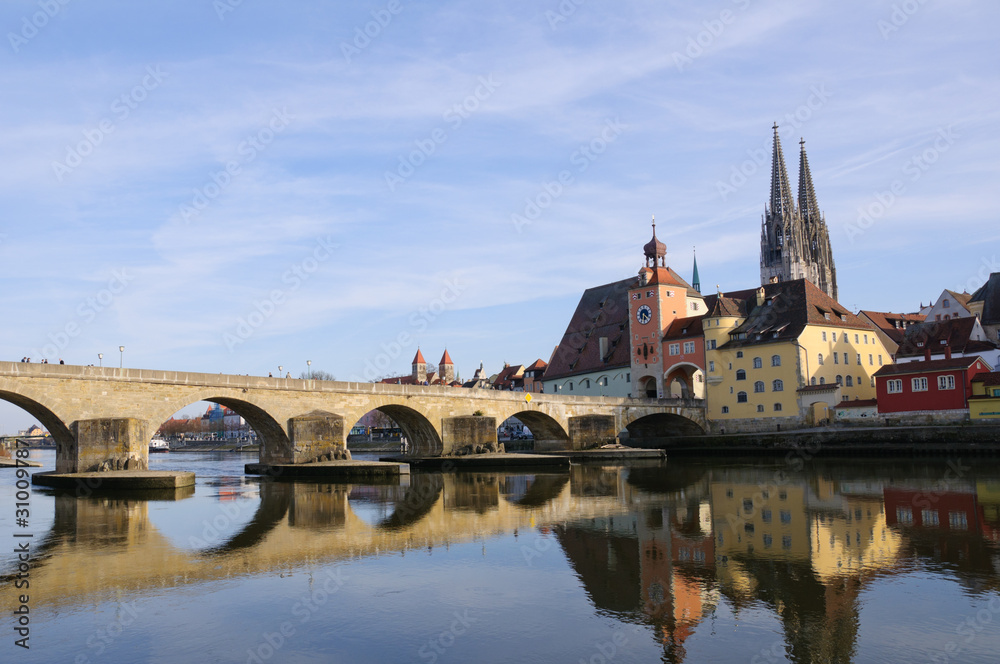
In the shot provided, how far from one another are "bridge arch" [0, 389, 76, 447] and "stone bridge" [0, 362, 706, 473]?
7cm

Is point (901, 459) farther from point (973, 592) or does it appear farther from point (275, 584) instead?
point (275, 584)

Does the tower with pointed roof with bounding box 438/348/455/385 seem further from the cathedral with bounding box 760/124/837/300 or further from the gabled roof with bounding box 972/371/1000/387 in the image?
the gabled roof with bounding box 972/371/1000/387

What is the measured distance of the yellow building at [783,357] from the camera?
185 feet

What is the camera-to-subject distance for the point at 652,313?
66.2 metres

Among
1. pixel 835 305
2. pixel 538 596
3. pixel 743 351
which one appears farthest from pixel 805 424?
pixel 538 596

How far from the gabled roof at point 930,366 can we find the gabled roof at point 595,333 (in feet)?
74.0

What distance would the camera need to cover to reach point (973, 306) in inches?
2547

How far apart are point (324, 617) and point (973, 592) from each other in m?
8.85

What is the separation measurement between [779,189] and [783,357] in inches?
2564

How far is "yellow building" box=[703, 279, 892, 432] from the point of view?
5628 centimetres

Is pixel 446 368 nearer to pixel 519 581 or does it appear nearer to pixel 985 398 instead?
pixel 985 398

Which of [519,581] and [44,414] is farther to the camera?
[44,414]

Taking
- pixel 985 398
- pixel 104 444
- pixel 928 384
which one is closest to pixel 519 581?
pixel 104 444

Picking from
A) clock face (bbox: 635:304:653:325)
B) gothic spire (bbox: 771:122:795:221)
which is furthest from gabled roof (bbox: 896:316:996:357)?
gothic spire (bbox: 771:122:795:221)
